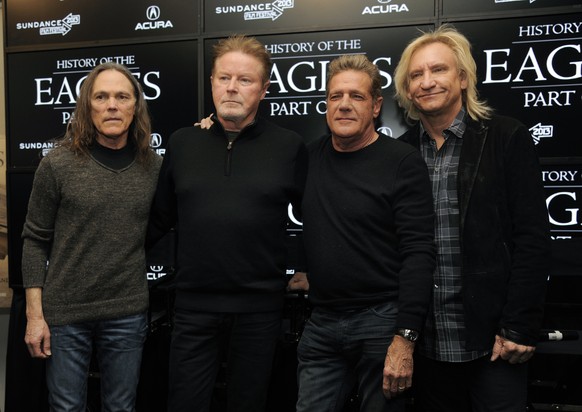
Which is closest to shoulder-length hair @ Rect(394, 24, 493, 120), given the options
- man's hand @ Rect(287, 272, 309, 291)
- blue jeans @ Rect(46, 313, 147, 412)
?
man's hand @ Rect(287, 272, 309, 291)

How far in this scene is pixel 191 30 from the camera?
2.79 metres

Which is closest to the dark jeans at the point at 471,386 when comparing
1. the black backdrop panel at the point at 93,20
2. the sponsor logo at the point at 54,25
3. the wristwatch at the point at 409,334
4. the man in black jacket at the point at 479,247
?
the man in black jacket at the point at 479,247

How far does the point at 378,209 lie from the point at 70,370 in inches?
43.8

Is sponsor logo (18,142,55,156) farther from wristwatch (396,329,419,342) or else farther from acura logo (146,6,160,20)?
wristwatch (396,329,419,342)

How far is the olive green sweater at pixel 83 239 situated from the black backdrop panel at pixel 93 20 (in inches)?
50.4

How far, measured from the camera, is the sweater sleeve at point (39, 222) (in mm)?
1745

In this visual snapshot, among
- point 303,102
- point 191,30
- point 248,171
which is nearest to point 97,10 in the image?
point 191,30

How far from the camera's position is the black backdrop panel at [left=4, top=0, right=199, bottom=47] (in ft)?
9.23

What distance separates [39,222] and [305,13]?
162cm

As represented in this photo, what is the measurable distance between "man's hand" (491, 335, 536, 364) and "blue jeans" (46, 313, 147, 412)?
112cm

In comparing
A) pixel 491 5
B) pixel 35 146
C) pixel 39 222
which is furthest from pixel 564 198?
pixel 35 146

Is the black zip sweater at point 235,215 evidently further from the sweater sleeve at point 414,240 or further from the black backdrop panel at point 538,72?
the black backdrop panel at point 538,72

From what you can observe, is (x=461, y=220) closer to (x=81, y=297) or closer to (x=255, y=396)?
(x=255, y=396)

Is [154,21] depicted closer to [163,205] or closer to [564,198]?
[163,205]
